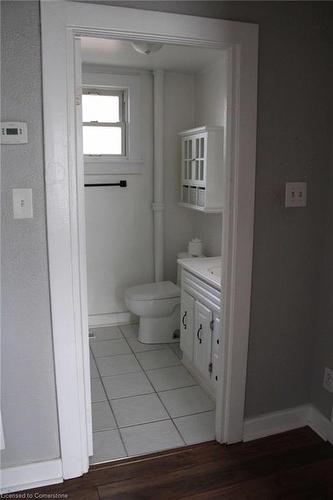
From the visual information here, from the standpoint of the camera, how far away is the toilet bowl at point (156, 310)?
3221 millimetres

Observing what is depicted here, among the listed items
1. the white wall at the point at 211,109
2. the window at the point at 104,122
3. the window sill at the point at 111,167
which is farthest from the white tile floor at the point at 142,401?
the window at the point at 104,122

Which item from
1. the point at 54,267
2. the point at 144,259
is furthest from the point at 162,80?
the point at 54,267

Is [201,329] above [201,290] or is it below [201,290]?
below

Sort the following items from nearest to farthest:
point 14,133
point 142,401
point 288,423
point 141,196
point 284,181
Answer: point 14,133 → point 284,181 → point 288,423 → point 142,401 → point 141,196

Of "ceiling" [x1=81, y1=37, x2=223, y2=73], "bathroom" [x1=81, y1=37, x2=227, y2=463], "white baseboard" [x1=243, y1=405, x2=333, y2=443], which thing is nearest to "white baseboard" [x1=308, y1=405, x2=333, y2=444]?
"white baseboard" [x1=243, y1=405, x2=333, y2=443]

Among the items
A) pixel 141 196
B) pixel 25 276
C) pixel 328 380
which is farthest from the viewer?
pixel 141 196

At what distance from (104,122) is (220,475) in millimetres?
2795

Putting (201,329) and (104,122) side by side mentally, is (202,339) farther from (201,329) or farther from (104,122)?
(104,122)

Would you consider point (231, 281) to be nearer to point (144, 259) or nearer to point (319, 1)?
point (319, 1)

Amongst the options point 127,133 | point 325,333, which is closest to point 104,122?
point 127,133

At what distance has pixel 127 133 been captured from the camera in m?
3.56

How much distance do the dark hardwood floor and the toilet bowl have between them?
1265 millimetres

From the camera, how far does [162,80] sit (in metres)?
3.47

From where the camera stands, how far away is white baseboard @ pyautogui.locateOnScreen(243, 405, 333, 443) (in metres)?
2.17
